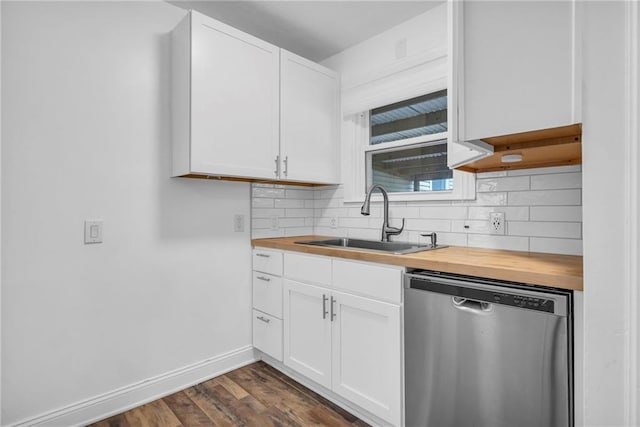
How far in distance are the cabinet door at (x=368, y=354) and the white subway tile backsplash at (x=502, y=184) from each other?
2.92 ft

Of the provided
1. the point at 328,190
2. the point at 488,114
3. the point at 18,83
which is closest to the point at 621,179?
the point at 488,114

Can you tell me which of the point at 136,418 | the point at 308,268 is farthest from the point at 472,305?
the point at 136,418

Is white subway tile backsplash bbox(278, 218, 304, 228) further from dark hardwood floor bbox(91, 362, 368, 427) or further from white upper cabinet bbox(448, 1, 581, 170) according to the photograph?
white upper cabinet bbox(448, 1, 581, 170)

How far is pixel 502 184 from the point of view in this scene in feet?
6.15

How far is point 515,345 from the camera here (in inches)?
48.1

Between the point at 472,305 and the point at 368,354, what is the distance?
0.64 m

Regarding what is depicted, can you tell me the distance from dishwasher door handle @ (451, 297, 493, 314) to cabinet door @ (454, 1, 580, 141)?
63 cm

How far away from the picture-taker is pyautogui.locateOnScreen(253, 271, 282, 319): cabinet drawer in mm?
2283

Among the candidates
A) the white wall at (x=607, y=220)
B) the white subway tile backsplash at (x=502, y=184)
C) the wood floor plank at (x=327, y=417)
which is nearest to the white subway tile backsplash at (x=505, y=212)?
the white subway tile backsplash at (x=502, y=184)

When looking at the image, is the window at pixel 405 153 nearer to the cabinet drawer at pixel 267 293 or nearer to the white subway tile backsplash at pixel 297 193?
the white subway tile backsplash at pixel 297 193

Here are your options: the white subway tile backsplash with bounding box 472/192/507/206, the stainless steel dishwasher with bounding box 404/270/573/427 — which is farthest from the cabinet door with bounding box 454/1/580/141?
the white subway tile backsplash with bounding box 472/192/507/206

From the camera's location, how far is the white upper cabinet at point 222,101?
1937 millimetres

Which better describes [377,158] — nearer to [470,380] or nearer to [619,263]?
[470,380]

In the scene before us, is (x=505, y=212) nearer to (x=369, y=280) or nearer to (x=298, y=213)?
(x=369, y=280)
